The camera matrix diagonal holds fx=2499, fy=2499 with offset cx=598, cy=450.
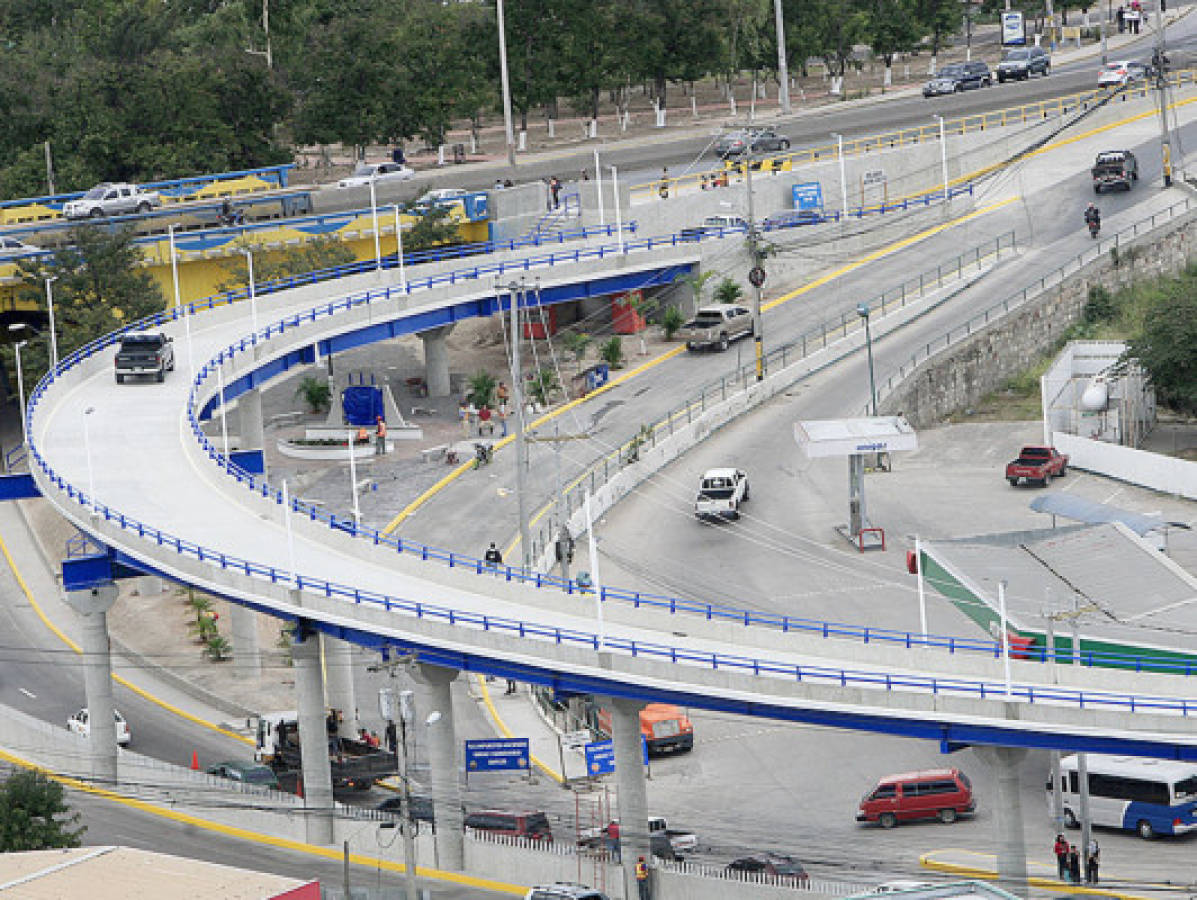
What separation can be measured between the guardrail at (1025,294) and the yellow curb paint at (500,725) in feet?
94.9

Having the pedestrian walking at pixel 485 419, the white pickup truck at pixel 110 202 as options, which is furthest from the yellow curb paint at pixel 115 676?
the white pickup truck at pixel 110 202

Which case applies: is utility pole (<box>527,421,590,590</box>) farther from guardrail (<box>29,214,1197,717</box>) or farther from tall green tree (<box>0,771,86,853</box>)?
tall green tree (<box>0,771,86,853</box>)

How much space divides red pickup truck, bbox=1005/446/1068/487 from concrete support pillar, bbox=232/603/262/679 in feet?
91.1

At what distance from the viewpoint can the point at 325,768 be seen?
6594 centimetres

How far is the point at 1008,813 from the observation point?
176 feet

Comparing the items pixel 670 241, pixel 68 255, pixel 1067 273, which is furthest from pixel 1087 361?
pixel 68 255

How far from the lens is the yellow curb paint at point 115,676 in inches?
3024

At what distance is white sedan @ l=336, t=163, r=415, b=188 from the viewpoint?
4914 inches

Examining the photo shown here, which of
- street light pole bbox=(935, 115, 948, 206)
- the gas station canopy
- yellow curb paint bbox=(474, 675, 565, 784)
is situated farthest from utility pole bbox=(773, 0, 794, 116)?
yellow curb paint bbox=(474, 675, 565, 784)

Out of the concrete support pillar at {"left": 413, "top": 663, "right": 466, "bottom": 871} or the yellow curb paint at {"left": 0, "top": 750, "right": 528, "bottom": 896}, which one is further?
the concrete support pillar at {"left": 413, "top": 663, "right": 466, "bottom": 871}

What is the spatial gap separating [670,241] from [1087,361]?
2200cm

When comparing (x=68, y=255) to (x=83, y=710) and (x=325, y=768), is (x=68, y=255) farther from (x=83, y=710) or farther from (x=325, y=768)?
(x=325, y=768)

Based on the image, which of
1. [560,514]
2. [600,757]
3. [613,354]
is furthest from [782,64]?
[600,757]

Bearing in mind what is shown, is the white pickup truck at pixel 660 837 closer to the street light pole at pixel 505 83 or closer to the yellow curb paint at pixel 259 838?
the yellow curb paint at pixel 259 838
